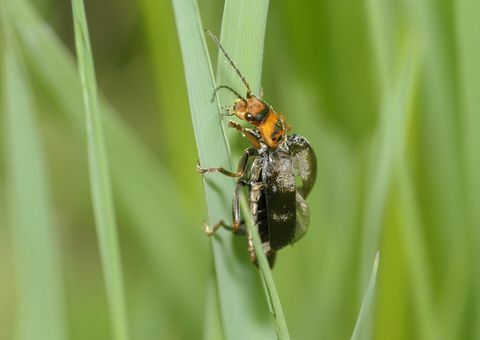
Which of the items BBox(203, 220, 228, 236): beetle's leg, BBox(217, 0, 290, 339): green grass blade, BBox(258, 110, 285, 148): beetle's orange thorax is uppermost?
BBox(217, 0, 290, 339): green grass blade

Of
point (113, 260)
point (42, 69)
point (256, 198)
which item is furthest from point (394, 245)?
point (42, 69)

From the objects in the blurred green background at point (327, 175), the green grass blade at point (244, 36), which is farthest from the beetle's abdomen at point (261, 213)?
the green grass blade at point (244, 36)

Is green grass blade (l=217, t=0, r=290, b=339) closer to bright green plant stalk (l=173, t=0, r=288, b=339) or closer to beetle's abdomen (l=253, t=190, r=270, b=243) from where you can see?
bright green plant stalk (l=173, t=0, r=288, b=339)

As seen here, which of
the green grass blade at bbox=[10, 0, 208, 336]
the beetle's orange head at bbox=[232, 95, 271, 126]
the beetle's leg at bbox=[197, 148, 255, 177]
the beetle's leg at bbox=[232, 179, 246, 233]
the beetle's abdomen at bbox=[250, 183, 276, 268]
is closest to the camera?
the beetle's leg at bbox=[197, 148, 255, 177]

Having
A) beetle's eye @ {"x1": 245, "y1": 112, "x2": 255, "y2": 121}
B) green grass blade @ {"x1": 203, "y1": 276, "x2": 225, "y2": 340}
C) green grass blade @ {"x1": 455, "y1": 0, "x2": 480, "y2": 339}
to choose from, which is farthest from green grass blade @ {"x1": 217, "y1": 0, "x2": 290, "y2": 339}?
green grass blade @ {"x1": 455, "y1": 0, "x2": 480, "y2": 339}

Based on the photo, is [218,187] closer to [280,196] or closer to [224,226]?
[224,226]

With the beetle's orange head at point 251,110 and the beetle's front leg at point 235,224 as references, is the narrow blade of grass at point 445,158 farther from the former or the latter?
the beetle's front leg at point 235,224

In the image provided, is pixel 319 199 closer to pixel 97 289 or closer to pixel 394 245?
pixel 394 245

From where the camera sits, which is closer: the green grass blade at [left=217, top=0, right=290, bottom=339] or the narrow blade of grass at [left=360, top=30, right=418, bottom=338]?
the green grass blade at [left=217, top=0, right=290, bottom=339]
